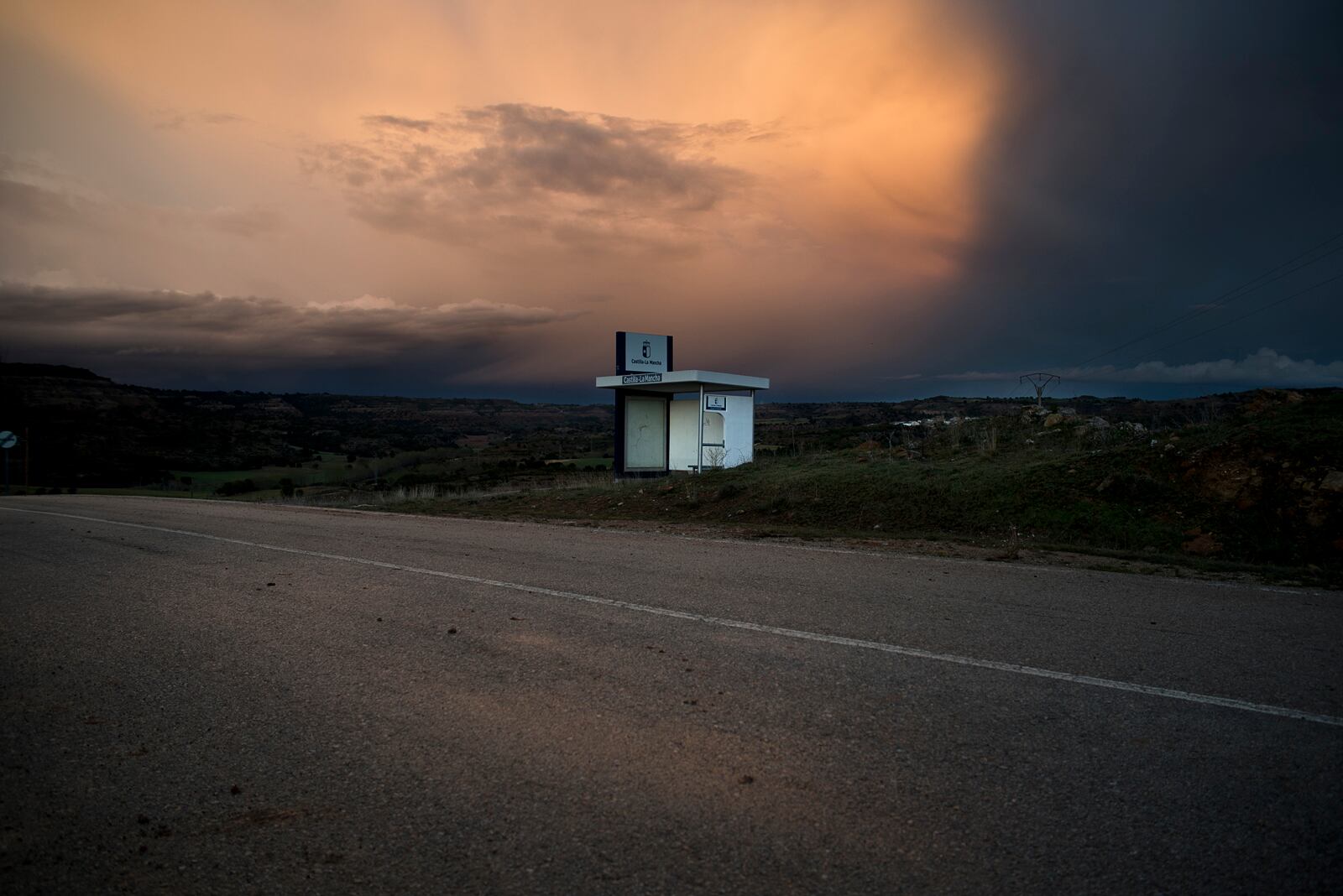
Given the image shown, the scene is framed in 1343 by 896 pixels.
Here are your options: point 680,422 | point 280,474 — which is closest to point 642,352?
point 680,422

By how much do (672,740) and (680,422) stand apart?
2557 cm

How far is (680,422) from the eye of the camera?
29891 mm

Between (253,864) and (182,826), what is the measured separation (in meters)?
0.55

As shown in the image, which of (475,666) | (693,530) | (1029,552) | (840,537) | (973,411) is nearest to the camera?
(475,666)

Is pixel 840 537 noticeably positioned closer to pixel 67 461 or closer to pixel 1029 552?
pixel 1029 552

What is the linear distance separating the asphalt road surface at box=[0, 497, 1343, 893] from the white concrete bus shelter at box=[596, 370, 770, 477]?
1943 centimetres

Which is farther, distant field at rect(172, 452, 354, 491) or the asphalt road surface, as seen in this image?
distant field at rect(172, 452, 354, 491)

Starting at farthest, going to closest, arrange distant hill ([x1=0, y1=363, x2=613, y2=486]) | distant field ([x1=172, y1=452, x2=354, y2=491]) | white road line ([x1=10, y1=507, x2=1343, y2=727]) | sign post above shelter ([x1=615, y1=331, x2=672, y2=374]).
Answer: distant hill ([x1=0, y1=363, x2=613, y2=486]) → distant field ([x1=172, y1=452, x2=354, y2=491]) → sign post above shelter ([x1=615, y1=331, x2=672, y2=374]) → white road line ([x1=10, y1=507, x2=1343, y2=727])

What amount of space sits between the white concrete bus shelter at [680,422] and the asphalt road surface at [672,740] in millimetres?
19426

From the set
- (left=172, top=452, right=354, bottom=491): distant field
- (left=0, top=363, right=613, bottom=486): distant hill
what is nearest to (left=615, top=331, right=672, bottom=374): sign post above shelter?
(left=172, top=452, right=354, bottom=491): distant field

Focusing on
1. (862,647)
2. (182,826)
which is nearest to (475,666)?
(182,826)

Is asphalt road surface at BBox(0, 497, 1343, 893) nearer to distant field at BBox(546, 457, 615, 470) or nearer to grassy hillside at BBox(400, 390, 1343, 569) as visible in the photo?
grassy hillside at BBox(400, 390, 1343, 569)

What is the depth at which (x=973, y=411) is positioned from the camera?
7350 centimetres

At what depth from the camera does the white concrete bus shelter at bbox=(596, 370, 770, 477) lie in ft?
91.6
